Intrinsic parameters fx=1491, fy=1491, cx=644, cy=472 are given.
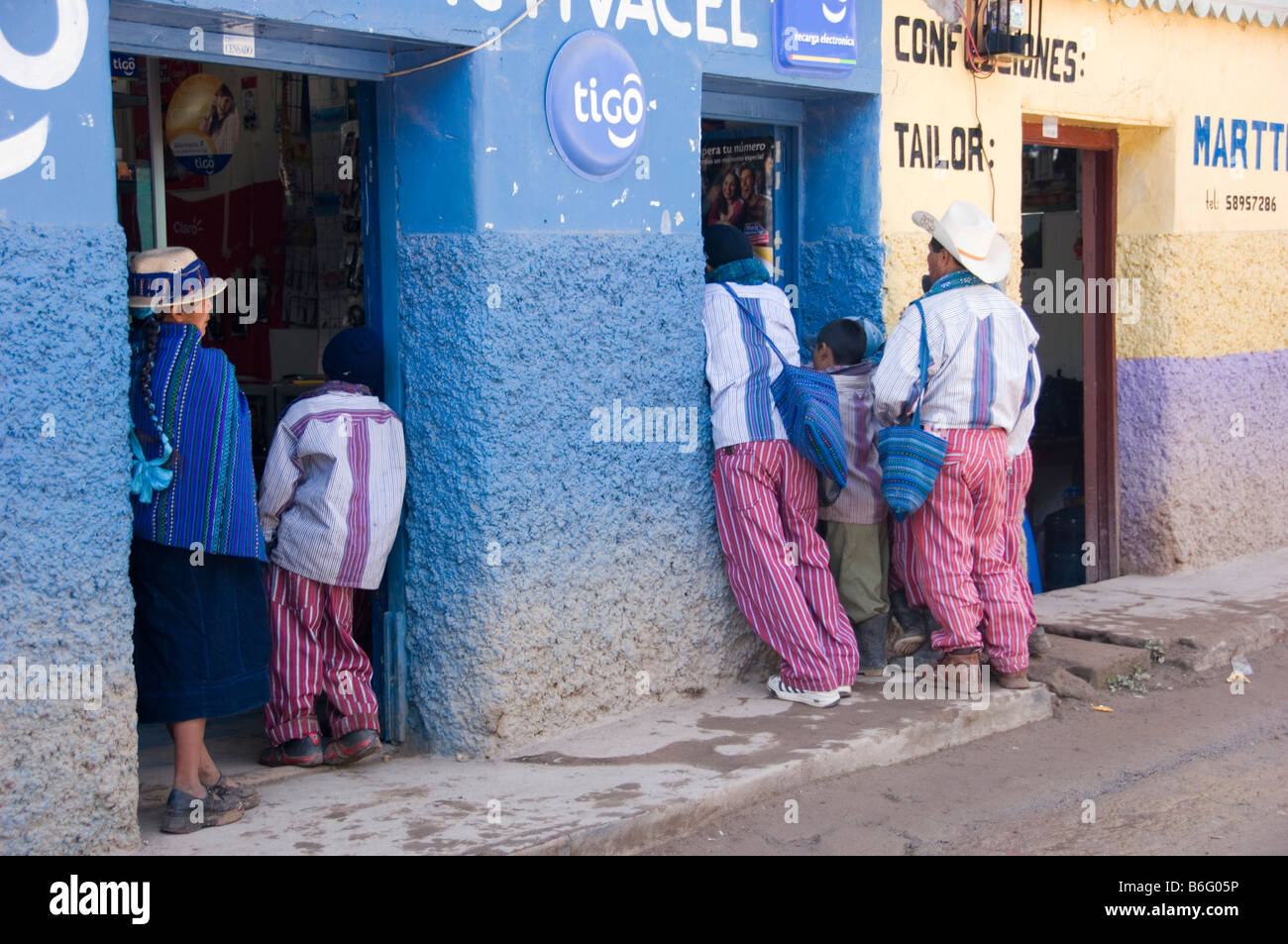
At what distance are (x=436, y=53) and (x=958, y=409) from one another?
2278 mm

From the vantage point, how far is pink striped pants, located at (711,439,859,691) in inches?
214

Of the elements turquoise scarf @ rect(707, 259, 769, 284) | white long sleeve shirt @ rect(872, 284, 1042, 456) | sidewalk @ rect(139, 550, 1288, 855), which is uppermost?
turquoise scarf @ rect(707, 259, 769, 284)

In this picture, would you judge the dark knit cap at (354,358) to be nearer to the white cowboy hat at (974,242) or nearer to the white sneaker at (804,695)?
the white sneaker at (804,695)

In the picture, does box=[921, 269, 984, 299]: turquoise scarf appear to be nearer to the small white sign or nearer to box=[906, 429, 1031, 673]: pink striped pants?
box=[906, 429, 1031, 673]: pink striped pants

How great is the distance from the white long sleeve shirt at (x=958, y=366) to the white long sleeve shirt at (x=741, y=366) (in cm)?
40

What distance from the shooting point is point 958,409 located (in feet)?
18.2

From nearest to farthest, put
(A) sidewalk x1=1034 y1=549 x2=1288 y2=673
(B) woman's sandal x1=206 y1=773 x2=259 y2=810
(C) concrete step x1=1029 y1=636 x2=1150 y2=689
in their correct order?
1. (B) woman's sandal x1=206 y1=773 x2=259 y2=810
2. (C) concrete step x1=1029 y1=636 x2=1150 y2=689
3. (A) sidewalk x1=1034 y1=549 x2=1288 y2=673

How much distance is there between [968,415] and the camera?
555 centimetres

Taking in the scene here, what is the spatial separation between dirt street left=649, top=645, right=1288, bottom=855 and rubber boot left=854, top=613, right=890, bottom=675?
0.56 metres

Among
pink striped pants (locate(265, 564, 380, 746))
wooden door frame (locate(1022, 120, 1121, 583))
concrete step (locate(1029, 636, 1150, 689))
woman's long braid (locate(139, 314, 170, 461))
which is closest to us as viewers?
woman's long braid (locate(139, 314, 170, 461))

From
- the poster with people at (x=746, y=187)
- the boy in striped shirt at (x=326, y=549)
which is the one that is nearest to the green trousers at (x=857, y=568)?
the poster with people at (x=746, y=187)

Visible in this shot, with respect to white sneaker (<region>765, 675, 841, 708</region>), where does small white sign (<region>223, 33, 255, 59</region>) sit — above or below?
above

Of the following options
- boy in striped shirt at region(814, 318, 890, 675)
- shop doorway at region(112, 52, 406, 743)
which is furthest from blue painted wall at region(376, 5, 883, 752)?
boy in striped shirt at region(814, 318, 890, 675)

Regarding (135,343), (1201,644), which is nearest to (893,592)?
(1201,644)
